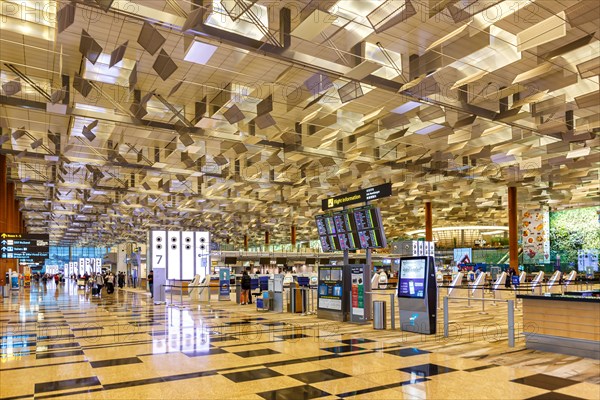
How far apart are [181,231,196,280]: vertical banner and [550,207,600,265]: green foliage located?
2925 centimetres

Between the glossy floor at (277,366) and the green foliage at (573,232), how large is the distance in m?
35.9

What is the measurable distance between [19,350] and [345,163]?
14.2 meters

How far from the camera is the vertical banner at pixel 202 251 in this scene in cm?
2598

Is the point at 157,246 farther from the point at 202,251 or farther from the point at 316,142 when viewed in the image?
the point at 316,142

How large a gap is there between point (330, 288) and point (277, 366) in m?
5.94

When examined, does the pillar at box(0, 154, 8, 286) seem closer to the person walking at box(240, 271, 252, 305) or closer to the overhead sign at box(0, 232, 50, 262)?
the overhead sign at box(0, 232, 50, 262)

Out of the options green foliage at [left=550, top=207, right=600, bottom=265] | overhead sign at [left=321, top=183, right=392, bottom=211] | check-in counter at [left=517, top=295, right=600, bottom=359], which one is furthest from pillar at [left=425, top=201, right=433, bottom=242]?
check-in counter at [left=517, top=295, right=600, bottom=359]

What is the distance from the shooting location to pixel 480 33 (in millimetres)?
9180

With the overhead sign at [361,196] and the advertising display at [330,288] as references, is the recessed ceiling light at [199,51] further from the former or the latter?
the advertising display at [330,288]

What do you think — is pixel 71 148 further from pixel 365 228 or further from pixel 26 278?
pixel 26 278

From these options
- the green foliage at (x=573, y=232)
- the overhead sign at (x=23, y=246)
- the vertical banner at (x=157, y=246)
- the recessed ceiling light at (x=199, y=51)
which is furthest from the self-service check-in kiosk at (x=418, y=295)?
the green foliage at (x=573, y=232)

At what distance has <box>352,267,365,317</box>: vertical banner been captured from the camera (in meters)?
11.7

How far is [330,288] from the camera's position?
12727mm

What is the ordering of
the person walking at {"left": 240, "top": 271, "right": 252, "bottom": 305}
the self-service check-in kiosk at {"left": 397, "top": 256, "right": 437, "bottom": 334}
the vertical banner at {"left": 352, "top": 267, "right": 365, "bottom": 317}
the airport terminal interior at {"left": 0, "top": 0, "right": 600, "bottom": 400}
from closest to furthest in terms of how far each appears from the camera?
the airport terminal interior at {"left": 0, "top": 0, "right": 600, "bottom": 400}, the self-service check-in kiosk at {"left": 397, "top": 256, "right": 437, "bottom": 334}, the vertical banner at {"left": 352, "top": 267, "right": 365, "bottom": 317}, the person walking at {"left": 240, "top": 271, "right": 252, "bottom": 305}
